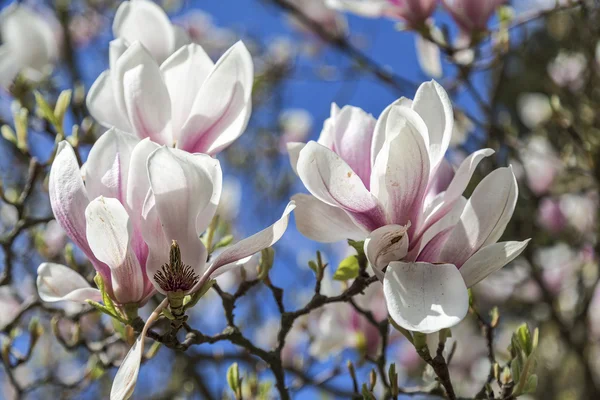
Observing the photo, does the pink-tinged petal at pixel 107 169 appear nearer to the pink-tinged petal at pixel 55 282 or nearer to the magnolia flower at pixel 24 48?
the pink-tinged petal at pixel 55 282

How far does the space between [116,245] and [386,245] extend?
302mm

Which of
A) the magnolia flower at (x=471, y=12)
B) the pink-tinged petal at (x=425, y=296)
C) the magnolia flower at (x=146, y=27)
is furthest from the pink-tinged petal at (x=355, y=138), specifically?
the magnolia flower at (x=471, y=12)

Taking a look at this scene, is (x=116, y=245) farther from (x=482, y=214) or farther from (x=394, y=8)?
(x=394, y=8)

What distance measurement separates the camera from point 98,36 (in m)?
3.67

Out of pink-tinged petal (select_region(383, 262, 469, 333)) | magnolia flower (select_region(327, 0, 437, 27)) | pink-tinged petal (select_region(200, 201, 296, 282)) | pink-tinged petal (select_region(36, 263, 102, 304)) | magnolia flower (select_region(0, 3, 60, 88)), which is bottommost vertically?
magnolia flower (select_region(0, 3, 60, 88))

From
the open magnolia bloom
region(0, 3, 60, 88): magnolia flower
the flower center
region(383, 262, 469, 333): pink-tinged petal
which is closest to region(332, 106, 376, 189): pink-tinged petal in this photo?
the open magnolia bloom

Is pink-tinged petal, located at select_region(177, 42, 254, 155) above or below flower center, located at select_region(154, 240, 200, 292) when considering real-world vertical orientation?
above

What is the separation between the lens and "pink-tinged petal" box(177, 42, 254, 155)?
866 mm

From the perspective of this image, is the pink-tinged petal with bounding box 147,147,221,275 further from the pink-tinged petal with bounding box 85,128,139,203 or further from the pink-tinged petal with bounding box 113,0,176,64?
the pink-tinged petal with bounding box 113,0,176,64

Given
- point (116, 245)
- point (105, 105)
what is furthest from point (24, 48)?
point (116, 245)

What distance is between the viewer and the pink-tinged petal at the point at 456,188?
75 cm

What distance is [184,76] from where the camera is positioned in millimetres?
908

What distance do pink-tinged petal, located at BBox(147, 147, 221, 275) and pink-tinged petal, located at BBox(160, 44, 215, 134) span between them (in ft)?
0.67

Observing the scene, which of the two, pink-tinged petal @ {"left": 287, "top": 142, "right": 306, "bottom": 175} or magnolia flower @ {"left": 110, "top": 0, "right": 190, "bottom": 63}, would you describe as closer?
pink-tinged petal @ {"left": 287, "top": 142, "right": 306, "bottom": 175}
